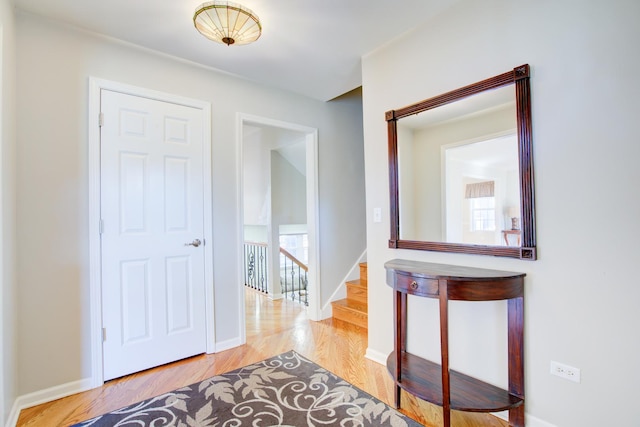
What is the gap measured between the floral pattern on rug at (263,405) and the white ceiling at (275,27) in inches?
97.9

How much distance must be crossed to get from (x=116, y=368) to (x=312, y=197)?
2.30m

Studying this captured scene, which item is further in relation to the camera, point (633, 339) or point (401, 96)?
point (401, 96)

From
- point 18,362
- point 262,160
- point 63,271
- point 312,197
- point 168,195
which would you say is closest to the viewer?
point 18,362

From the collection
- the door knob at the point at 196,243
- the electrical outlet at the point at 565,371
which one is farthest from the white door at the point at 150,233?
the electrical outlet at the point at 565,371

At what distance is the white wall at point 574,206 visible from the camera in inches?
53.9

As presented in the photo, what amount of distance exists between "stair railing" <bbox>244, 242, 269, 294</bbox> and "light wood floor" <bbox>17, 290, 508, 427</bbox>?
1.24 m

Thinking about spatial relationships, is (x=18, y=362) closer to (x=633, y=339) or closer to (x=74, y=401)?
(x=74, y=401)

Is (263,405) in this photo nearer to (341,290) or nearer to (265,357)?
(265,357)

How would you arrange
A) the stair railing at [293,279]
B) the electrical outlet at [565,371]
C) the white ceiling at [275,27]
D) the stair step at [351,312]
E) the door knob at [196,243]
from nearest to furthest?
the electrical outlet at [565,371] → the white ceiling at [275,27] → the door knob at [196,243] → the stair step at [351,312] → the stair railing at [293,279]

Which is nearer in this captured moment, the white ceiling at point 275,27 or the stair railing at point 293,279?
the white ceiling at point 275,27

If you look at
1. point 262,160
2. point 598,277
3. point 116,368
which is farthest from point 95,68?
point 598,277

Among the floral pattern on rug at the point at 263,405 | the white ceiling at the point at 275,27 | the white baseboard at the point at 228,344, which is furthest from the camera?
the white baseboard at the point at 228,344

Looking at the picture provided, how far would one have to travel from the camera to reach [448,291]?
1617 mm

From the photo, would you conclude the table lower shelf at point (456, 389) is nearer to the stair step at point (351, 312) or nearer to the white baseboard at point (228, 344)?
the stair step at point (351, 312)
